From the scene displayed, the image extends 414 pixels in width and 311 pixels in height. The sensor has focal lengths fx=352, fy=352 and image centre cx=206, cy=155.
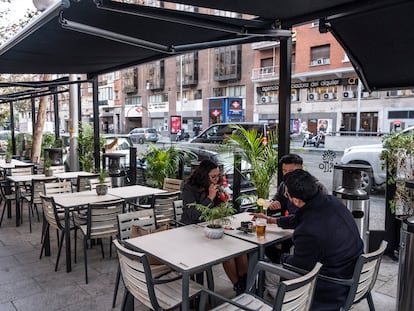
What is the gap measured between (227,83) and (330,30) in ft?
79.1

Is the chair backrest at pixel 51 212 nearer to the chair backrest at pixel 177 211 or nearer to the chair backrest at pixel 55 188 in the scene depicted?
the chair backrest at pixel 55 188

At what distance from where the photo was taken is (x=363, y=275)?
85.5 inches

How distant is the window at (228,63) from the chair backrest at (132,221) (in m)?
23.6

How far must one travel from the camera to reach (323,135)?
7.84 meters

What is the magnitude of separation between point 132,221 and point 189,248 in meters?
0.83

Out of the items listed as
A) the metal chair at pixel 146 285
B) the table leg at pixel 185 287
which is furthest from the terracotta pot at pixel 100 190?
the table leg at pixel 185 287

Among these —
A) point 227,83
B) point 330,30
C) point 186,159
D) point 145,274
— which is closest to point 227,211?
point 145,274

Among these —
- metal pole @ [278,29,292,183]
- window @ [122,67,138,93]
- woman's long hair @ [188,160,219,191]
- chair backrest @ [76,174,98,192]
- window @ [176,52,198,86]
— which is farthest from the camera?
window @ [122,67,138,93]

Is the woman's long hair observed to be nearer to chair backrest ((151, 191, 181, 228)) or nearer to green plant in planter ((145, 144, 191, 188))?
chair backrest ((151, 191, 181, 228))

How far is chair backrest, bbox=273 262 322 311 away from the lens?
1724 mm

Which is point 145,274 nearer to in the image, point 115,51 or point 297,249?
point 297,249

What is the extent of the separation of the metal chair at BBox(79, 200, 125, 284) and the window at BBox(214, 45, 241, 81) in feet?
75.9

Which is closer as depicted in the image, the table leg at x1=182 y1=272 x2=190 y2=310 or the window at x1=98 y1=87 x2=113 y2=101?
the table leg at x1=182 y1=272 x2=190 y2=310

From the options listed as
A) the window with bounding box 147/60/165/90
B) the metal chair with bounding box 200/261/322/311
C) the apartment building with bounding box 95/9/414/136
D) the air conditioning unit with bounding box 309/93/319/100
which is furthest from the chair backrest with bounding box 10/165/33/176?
the window with bounding box 147/60/165/90
